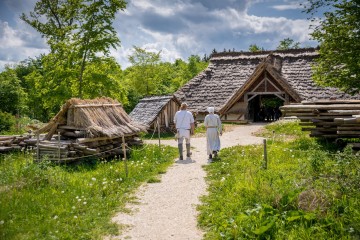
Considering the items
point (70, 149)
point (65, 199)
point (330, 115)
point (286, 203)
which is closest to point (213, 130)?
point (330, 115)

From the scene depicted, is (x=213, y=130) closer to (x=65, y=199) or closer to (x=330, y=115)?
(x=330, y=115)

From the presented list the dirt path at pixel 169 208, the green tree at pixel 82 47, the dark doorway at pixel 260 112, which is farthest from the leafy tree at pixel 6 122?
the dark doorway at pixel 260 112

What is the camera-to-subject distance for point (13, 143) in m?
14.4

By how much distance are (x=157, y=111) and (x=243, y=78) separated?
10.2 m

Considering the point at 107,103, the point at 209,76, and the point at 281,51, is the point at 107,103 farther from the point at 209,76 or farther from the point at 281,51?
the point at 281,51

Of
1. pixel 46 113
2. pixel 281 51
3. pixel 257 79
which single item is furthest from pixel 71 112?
A: pixel 46 113

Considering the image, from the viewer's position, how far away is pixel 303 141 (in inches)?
547

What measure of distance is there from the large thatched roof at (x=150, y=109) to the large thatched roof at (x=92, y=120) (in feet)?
19.3

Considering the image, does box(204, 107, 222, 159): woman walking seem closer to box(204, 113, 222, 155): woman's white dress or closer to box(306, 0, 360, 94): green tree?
box(204, 113, 222, 155): woman's white dress

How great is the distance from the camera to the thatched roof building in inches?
957

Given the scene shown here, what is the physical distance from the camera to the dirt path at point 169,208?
6391 millimetres

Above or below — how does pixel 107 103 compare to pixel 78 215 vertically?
above

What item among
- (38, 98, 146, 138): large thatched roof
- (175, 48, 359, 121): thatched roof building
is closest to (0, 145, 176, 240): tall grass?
(38, 98, 146, 138): large thatched roof

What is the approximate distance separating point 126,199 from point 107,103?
686cm
